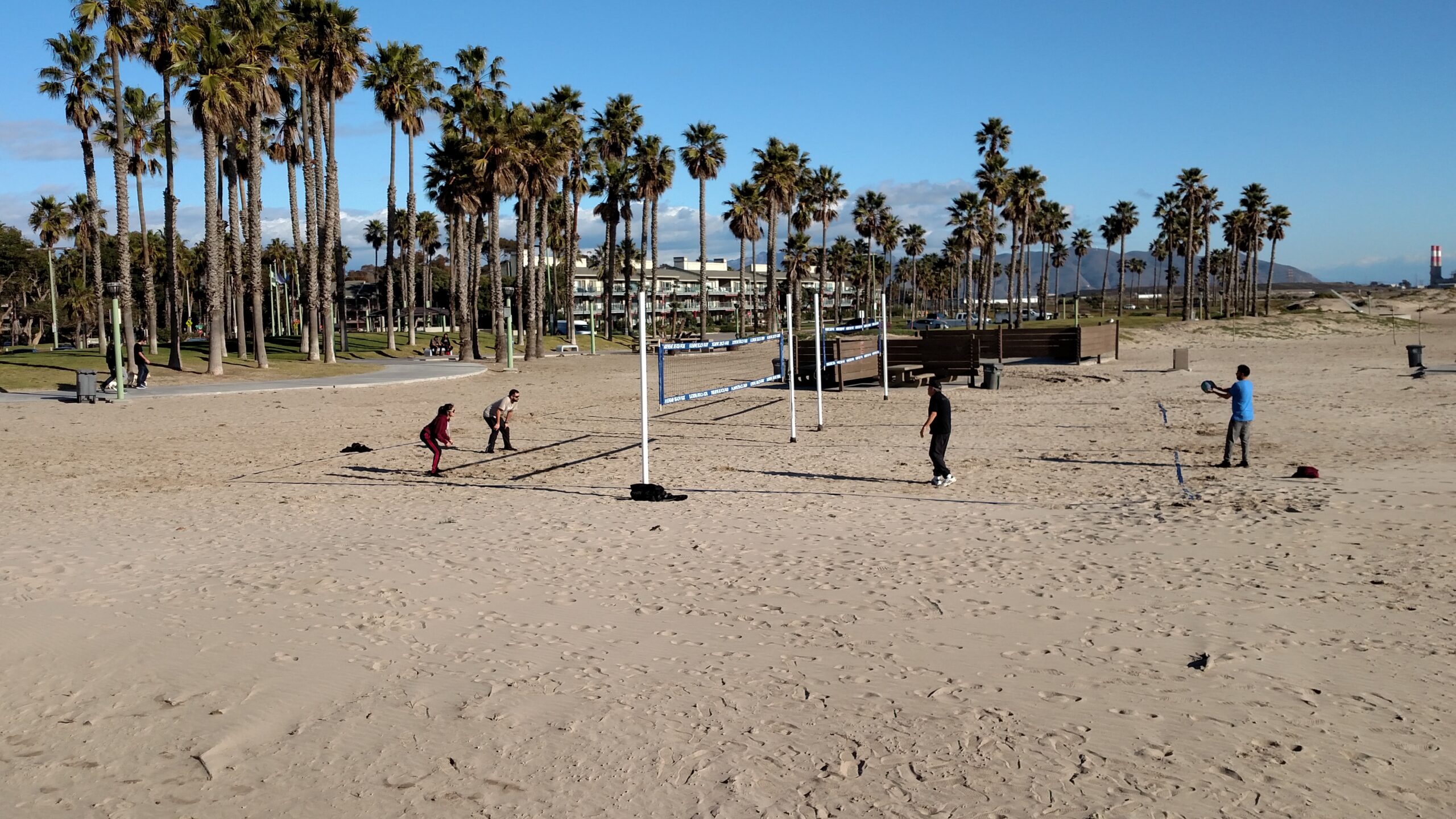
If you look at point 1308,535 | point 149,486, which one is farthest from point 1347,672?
point 149,486

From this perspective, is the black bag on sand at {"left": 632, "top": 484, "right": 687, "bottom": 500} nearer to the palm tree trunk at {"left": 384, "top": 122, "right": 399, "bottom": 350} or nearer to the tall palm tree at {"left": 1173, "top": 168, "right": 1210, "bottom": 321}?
the palm tree trunk at {"left": 384, "top": 122, "right": 399, "bottom": 350}

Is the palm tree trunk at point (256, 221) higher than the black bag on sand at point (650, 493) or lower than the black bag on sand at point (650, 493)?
higher

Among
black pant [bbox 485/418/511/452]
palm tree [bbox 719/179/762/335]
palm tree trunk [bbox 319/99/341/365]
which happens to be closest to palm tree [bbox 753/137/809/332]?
palm tree [bbox 719/179/762/335]

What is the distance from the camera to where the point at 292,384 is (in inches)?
1180

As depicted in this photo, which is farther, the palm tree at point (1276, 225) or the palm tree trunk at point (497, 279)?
the palm tree at point (1276, 225)

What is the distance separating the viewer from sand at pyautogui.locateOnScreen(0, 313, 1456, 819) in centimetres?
462

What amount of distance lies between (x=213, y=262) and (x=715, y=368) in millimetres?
18410

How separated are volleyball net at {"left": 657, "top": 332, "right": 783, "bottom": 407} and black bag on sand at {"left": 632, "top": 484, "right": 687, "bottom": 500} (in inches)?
134

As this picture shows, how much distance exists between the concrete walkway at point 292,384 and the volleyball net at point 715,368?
7737 mm

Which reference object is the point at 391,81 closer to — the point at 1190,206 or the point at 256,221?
the point at 256,221

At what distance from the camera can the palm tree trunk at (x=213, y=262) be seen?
3256 cm

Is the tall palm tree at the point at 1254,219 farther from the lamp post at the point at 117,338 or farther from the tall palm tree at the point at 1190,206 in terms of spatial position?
the lamp post at the point at 117,338

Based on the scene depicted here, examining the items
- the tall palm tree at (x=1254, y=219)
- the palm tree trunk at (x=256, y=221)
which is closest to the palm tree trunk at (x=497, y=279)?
the palm tree trunk at (x=256, y=221)

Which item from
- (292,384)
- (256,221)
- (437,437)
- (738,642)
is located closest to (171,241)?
(256,221)
